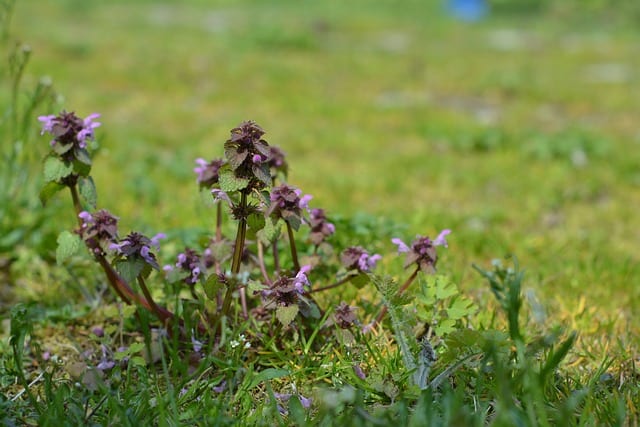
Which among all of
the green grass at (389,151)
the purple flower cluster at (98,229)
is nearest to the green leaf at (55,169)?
the purple flower cluster at (98,229)

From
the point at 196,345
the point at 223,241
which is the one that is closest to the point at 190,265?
the point at 223,241

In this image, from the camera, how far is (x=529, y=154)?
654 cm

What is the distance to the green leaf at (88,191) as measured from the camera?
2.33 m

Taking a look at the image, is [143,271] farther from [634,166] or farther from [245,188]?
[634,166]

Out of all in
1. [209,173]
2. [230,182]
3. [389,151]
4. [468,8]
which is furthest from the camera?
[468,8]

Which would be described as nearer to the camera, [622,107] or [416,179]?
[416,179]

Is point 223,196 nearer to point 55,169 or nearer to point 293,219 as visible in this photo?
point 293,219

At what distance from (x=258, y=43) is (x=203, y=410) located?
11882 millimetres

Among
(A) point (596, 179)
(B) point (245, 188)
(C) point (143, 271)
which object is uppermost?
(B) point (245, 188)

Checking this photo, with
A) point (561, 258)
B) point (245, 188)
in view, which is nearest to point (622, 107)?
point (561, 258)

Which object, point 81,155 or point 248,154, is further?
point 81,155

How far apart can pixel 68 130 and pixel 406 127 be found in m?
5.77

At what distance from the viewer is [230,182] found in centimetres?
205

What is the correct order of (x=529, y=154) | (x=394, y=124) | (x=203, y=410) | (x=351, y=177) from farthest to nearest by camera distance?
(x=394, y=124)
(x=529, y=154)
(x=351, y=177)
(x=203, y=410)
